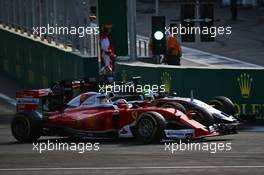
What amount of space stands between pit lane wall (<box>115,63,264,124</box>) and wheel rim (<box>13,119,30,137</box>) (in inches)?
206

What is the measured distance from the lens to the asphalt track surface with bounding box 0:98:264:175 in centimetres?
1472

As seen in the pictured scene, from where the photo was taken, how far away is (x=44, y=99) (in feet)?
66.2

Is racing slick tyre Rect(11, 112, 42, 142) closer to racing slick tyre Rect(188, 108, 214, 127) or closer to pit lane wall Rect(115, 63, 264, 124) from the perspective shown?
racing slick tyre Rect(188, 108, 214, 127)

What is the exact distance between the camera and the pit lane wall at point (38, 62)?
27953 millimetres

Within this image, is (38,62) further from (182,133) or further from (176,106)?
(182,133)

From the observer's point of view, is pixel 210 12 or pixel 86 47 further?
pixel 86 47

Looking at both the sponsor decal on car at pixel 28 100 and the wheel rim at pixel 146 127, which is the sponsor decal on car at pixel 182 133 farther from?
the sponsor decal on car at pixel 28 100

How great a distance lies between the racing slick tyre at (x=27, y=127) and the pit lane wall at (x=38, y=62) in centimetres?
769

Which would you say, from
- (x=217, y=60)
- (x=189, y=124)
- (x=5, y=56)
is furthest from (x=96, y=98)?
(x=217, y=60)

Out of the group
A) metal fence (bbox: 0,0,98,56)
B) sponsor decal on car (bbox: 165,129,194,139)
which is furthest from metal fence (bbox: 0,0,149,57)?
sponsor decal on car (bbox: 165,129,194,139)

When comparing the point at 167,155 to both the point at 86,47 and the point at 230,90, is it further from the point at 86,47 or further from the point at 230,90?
the point at 86,47

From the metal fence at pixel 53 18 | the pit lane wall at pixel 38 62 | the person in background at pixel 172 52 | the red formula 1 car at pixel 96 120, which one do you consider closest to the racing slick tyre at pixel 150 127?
the red formula 1 car at pixel 96 120

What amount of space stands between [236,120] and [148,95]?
6.34ft

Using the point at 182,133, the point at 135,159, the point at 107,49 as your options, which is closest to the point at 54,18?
the point at 107,49
